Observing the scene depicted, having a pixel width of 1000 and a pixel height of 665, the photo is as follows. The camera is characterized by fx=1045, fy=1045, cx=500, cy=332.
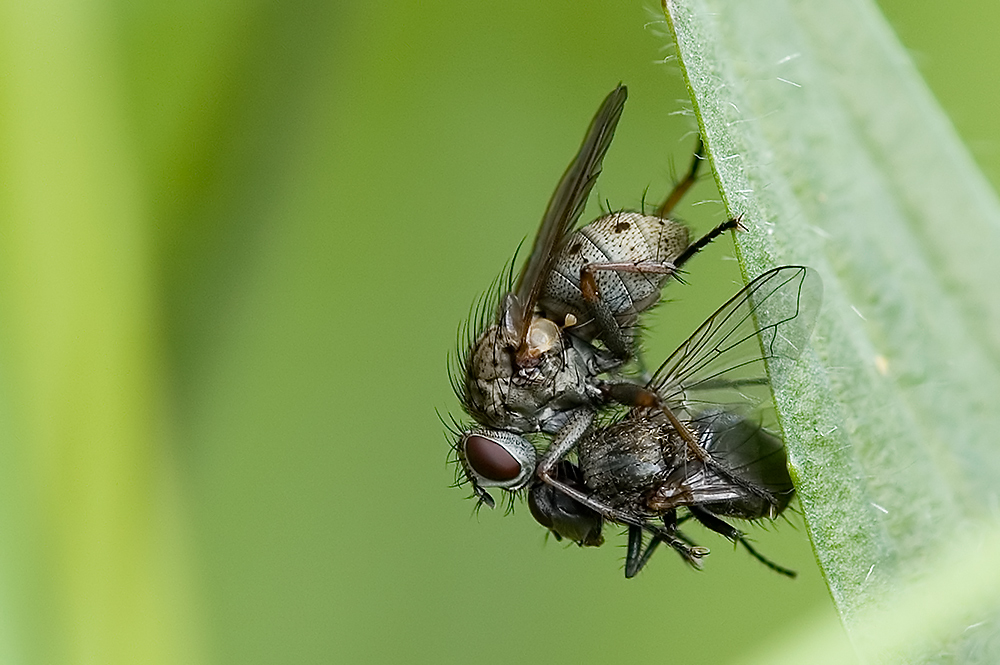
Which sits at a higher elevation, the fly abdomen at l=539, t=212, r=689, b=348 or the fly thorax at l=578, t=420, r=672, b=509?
the fly abdomen at l=539, t=212, r=689, b=348

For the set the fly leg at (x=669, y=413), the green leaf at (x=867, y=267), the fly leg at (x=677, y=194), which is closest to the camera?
the green leaf at (x=867, y=267)

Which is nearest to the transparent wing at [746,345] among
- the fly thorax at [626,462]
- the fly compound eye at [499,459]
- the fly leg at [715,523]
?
the fly thorax at [626,462]

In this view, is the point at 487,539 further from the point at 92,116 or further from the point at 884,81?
the point at 884,81

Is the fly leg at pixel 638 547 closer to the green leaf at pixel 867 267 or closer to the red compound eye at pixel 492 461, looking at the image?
the red compound eye at pixel 492 461

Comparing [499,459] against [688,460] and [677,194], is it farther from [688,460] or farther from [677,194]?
[677,194]

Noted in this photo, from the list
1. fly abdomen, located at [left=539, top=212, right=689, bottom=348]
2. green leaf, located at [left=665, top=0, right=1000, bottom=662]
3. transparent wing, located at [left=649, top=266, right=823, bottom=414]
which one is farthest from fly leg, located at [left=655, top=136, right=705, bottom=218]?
green leaf, located at [left=665, top=0, right=1000, bottom=662]

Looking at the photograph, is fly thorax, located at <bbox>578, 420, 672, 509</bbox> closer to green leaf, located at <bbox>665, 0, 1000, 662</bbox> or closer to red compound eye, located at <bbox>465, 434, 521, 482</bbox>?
red compound eye, located at <bbox>465, 434, 521, 482</bbox>
